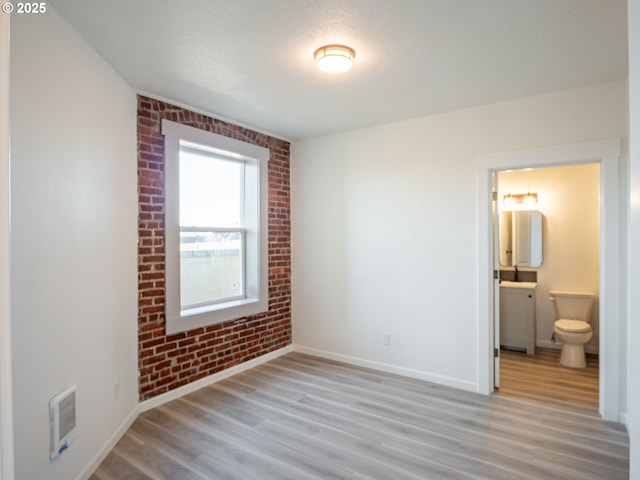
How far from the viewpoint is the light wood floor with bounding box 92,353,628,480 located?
7.46ft

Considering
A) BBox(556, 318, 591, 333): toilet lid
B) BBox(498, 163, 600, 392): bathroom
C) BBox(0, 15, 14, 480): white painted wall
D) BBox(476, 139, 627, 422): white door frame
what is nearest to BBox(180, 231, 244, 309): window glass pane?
BBox(0, 15, 14, 480): white painted wall

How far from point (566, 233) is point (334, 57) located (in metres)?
4.08

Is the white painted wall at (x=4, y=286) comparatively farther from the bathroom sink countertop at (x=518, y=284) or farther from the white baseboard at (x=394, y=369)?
the bathroom sink countertop at (x=518, y=284)

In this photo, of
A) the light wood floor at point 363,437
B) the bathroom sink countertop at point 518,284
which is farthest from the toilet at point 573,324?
the light wood floor at point 363,437

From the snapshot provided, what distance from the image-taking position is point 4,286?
62cm

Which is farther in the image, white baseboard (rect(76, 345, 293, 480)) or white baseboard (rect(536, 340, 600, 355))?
white baseboard (rect(536, 340, 600, 355))

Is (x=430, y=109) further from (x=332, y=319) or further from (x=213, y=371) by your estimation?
(x=213, y=371)

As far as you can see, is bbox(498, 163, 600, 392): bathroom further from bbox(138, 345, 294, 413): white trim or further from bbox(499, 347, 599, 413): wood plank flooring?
bbox(138, 345, 294, 413): white trim

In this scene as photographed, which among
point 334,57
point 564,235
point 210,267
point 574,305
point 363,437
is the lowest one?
point 363,437

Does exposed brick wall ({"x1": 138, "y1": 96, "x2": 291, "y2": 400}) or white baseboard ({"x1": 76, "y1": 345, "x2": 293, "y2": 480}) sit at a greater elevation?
exposed brick wall ({"x1": 138, "y1": 96, "x2": 291, "y2": 400})

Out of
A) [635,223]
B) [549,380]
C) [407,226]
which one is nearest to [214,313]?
[407,226]

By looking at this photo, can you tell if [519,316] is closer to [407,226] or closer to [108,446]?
[407,226]

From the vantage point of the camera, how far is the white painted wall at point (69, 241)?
1.69 m

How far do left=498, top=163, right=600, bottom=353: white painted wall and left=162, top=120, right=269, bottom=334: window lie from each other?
3.66 m
